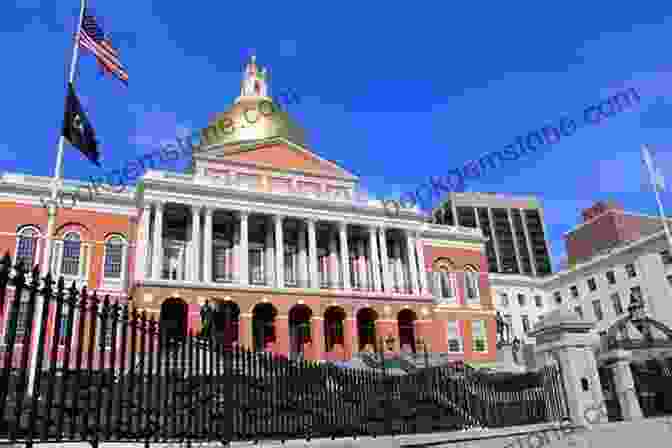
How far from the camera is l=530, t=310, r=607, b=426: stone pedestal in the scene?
41.1 feet

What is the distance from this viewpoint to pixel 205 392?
8719mm

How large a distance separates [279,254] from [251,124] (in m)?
16.1

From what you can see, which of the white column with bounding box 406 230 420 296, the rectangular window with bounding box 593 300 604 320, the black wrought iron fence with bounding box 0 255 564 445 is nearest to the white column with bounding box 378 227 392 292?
the white column with bounding box 406 230 420 296

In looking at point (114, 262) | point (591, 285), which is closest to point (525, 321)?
point (591, 285)

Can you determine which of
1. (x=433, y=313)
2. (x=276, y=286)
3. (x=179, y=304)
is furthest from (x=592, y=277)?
(x=179, y=304)

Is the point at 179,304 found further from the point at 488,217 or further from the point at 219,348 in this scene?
the point at 488,217

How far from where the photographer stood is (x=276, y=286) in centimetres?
4047

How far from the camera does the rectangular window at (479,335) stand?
4925 centimetres

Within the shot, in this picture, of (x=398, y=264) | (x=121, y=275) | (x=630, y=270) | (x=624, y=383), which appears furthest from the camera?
(x=630, y=270)

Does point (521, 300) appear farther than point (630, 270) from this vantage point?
Yes

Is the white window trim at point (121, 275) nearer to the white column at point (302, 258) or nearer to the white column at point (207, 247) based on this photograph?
the white column at point (207, 247)

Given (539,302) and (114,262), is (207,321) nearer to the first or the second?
(114,262)

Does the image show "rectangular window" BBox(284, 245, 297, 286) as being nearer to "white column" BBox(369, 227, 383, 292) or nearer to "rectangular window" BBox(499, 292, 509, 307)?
"white column" BBox(369, 227, 383, 292)

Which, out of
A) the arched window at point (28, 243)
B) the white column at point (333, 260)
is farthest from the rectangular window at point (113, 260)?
the white column at point (333, 260)
